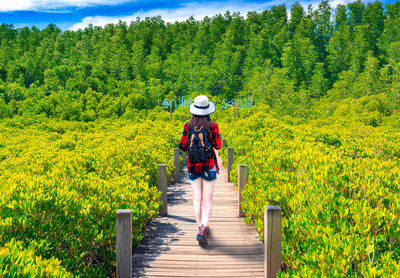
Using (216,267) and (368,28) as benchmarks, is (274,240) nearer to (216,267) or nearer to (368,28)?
(216,267)

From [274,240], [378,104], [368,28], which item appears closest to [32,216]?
[274,240]

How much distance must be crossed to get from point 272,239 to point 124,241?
5.78 feet

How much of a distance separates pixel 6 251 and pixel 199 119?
9.50 ft

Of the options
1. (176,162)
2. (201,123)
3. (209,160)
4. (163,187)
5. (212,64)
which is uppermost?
(212,64)

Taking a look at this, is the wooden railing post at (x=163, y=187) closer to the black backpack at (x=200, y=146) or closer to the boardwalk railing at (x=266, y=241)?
the black backpack at (x=200, y=146)

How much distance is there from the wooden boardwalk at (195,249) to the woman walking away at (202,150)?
0.35 metres

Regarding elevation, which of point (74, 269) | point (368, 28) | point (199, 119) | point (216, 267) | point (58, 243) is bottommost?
point (216, 267)

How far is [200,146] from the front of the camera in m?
4.22

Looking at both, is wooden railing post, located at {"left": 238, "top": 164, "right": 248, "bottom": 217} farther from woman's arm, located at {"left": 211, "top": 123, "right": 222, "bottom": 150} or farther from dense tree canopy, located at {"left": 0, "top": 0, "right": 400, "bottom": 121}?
dense tree canopy, located at {"left": 0, "top": 0, "right": 400, "bottom": 121}

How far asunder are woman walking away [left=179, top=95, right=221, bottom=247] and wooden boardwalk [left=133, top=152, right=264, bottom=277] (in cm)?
35

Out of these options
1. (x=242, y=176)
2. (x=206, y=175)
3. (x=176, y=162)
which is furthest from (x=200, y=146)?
(x=176, y=162)

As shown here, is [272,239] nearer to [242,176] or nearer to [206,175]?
[206,175]

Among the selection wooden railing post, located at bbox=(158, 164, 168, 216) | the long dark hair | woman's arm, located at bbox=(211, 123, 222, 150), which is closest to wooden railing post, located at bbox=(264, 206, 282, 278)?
woman's arm, located at bbox=(211, 123, 222, 150)

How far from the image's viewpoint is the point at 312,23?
90812mm
